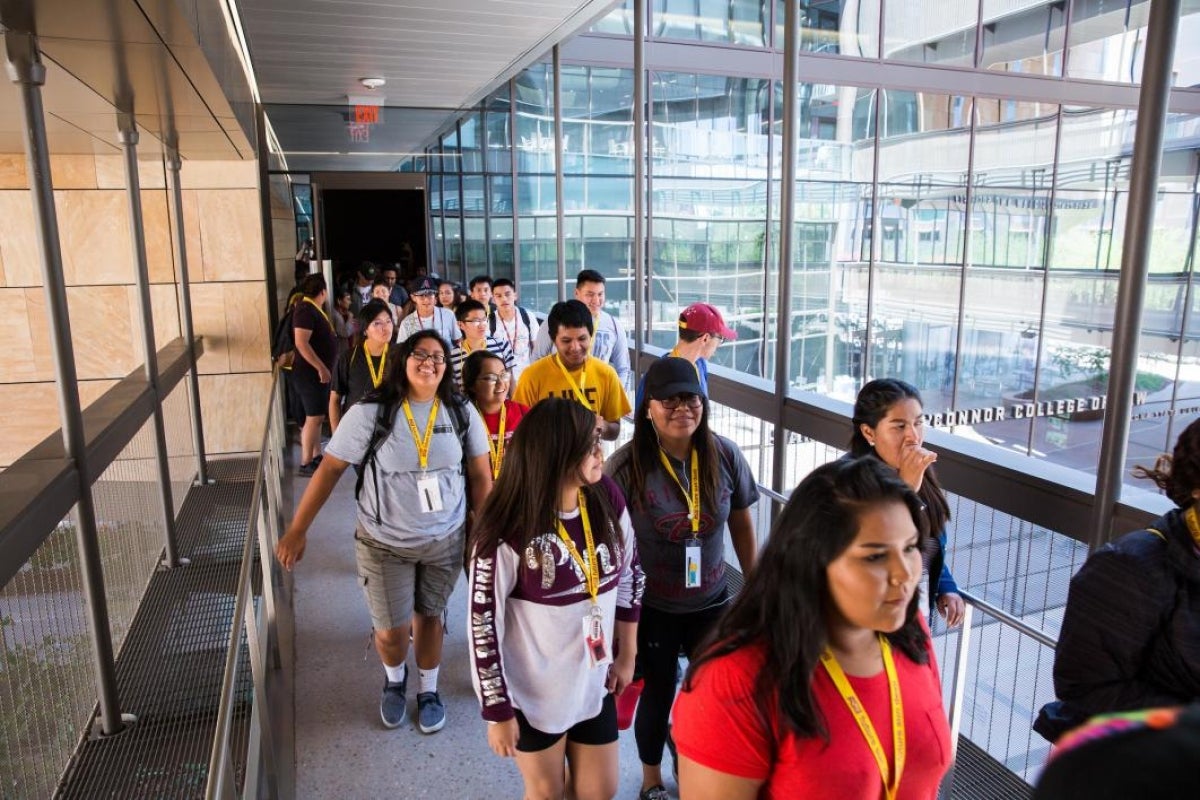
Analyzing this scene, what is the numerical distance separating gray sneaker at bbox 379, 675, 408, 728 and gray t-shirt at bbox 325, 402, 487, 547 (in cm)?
78

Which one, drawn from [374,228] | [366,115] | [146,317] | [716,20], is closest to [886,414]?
[146,317]

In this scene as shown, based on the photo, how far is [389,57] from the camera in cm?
762

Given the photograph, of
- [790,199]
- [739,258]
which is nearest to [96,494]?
[790,199]

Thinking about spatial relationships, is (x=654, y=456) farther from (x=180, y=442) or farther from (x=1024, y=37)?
(x=1024, y=37)

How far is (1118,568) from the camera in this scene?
1.76 m

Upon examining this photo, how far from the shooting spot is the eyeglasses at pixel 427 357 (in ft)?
11.5

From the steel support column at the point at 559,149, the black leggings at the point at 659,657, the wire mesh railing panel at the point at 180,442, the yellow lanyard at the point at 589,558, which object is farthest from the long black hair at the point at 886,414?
the steel support column at the point at 559,149

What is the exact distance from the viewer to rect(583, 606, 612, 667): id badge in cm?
247

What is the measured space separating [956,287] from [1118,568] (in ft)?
55.1

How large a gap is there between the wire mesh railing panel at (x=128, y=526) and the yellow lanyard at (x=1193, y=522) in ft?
14.6

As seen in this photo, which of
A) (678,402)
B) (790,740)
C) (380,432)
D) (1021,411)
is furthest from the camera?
(1021,411)

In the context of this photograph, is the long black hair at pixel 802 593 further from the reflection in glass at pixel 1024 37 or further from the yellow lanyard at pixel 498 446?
the reflection in glass at pixel 1024 37

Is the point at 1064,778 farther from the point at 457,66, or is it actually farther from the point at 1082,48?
the point at 1082,48

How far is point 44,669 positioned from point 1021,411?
18428 mm
